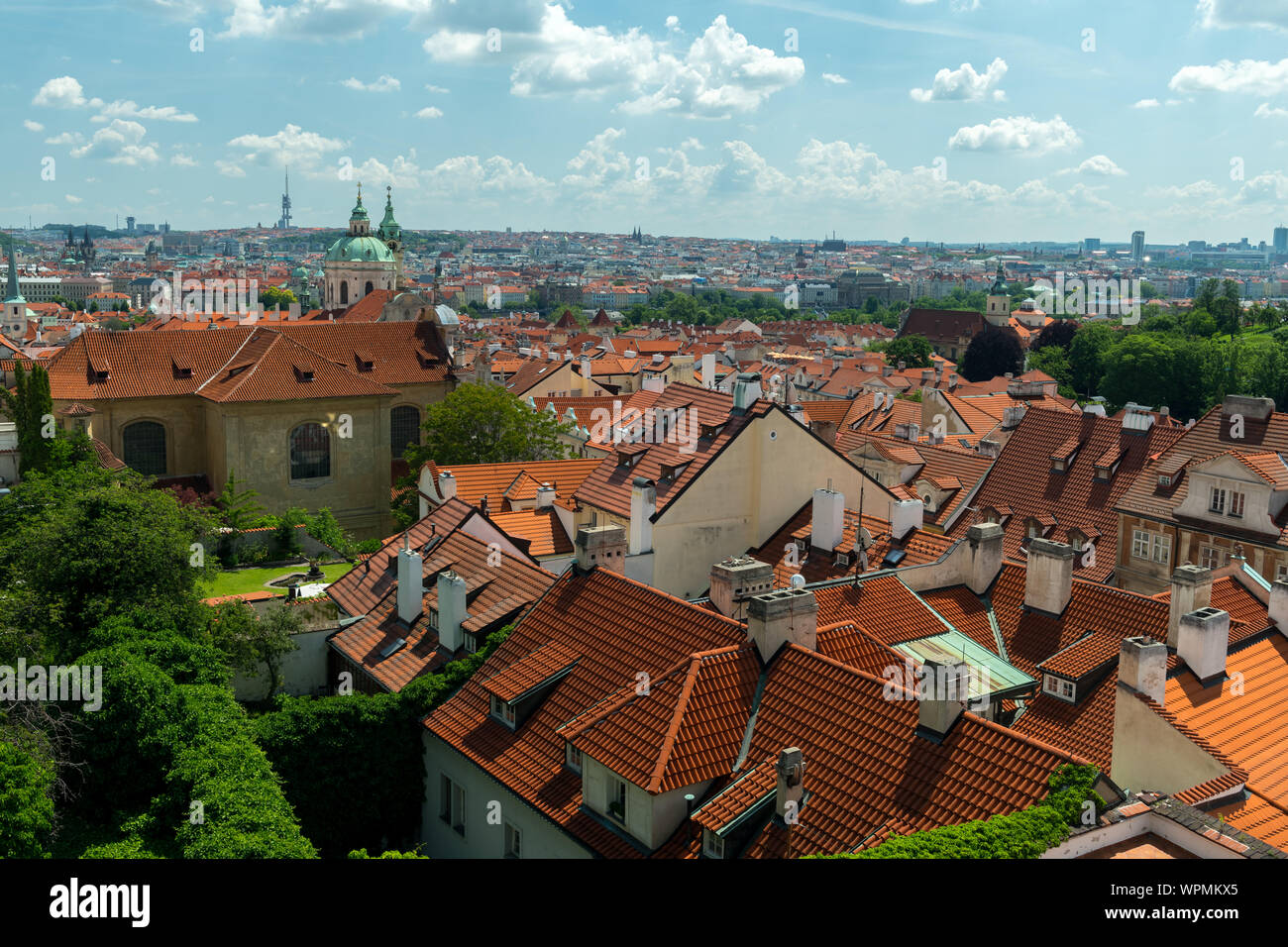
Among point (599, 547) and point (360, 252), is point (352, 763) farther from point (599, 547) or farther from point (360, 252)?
point (360, 252)

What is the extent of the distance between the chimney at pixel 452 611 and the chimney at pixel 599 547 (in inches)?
118

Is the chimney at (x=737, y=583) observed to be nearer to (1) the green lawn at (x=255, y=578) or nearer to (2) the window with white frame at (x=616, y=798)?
(2) the window with white frame at (x=616, y=798)

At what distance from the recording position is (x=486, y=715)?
22.4m

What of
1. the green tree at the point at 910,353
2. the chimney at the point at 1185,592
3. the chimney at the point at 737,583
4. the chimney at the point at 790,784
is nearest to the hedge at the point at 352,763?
the chimney at the point at 737,583

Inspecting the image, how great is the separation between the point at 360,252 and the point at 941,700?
14217 centimetres

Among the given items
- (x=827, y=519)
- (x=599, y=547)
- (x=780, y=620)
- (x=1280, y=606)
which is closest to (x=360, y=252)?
(x=827, y=519)

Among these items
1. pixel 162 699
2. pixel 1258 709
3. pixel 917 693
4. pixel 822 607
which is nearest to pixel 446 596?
pixel 162 699

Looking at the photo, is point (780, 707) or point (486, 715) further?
point (486, 715)

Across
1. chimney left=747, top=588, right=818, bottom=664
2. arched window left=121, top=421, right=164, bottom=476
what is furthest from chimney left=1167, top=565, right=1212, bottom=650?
arched window left=121, top=421, right=164, bottom=476

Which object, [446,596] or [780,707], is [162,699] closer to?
[446,596]

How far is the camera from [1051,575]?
79.5 ft

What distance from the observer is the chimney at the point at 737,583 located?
22625mm

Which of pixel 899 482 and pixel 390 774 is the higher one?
pixel 899 482
